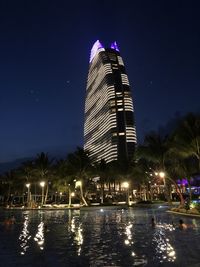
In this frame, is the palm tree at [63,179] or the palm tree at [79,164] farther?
the palm tree at [63,179]

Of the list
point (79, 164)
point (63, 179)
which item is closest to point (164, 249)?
point (79, 164)

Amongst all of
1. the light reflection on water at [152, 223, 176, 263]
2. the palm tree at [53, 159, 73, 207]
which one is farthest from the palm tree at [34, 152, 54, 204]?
the light reflection on water at [152, 223, 176, 263]

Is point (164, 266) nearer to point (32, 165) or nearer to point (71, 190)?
point (71, 190)

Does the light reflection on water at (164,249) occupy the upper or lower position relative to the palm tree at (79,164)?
lower

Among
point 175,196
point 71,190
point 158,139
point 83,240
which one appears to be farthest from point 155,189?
point 83,240

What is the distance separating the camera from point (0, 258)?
12094 millimetres

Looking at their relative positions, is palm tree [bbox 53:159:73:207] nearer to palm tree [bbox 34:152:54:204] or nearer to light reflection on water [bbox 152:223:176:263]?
palm tree [bbox 34:152:54:204]

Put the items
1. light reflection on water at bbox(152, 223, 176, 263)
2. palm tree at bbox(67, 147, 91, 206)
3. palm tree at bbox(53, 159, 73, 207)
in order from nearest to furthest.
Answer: light reflection on water at bbox(152, 223, 176, 263) → palm tree at bbox(67, 147, 91, 206) → palm tree at bbox(53, 159, 73, 207)

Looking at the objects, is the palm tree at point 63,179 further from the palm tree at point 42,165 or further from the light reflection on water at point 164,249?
the light reflection on water at point 164,249

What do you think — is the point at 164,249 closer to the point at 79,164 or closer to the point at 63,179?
the point at 79,164

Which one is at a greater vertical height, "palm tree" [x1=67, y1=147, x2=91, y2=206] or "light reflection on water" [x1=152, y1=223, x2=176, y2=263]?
"palm tree" [x1=67, y1=147, x2=91, y2=206]

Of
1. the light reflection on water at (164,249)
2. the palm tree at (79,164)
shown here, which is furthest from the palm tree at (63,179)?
the light reflection on water at (164,249)

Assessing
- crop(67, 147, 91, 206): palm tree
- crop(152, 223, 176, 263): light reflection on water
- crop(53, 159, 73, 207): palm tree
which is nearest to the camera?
crop(152, 223, 176, 263): light reflection on water

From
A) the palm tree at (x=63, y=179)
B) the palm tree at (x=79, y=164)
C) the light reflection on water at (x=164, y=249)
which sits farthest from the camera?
the palm tree at (x=63, y=179)
